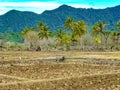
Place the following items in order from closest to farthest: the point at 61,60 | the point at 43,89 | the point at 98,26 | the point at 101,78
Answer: the point at 43,89 → the point at 101,78 → the point at 61,60 → the point at 98,26

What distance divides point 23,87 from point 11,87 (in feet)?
2.29

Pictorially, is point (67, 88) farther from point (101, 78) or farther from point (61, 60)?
point (61, 60)

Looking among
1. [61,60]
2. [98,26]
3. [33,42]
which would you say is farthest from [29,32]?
[61,60]

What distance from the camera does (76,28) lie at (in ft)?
496

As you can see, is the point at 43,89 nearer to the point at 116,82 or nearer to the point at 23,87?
the point at 23,87

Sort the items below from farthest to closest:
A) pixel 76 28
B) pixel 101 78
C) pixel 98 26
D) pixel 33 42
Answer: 1. pixel 33 42
2. pixel 98 26
3. pixel 76 28
4. pixel 101 78

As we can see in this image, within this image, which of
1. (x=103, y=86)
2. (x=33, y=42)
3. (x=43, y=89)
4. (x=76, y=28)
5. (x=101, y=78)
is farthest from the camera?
(x=33, y=42)

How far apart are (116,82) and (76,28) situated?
128m

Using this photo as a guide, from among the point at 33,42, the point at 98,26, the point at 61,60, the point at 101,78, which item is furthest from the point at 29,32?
the point at 101,78

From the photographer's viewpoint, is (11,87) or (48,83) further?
(48,83)

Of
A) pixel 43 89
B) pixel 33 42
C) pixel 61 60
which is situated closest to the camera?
pixel 43 89

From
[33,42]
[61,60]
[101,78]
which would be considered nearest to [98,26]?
[33,42]

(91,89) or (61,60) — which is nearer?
(91,89)

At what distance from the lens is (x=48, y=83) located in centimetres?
2283
